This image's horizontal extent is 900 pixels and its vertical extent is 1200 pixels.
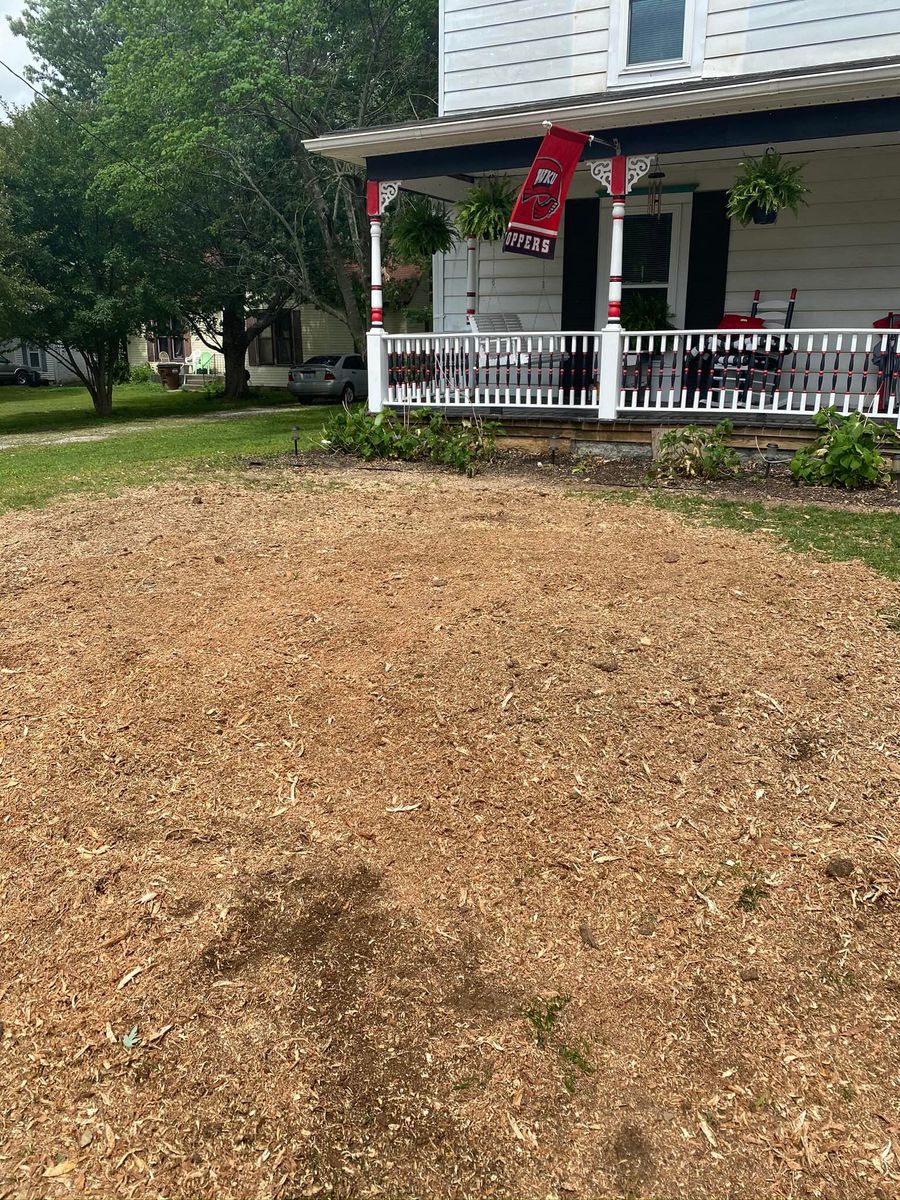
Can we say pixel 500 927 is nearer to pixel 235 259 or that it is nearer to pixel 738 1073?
pixel 738 1073

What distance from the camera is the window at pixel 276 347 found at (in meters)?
31.7

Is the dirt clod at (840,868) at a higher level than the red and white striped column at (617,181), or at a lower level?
lower

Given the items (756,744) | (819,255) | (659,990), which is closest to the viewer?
(659,990)

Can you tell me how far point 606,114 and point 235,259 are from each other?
1422 cm

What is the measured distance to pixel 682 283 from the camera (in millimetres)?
11398

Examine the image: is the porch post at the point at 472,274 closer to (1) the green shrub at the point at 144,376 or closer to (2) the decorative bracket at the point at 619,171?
(2) the decorative bracket at the point at 619,171

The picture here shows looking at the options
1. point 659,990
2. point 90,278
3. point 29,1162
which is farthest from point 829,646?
point 90,278

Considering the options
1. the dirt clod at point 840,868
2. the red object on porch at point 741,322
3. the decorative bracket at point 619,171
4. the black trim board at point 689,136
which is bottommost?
the dirt clod at point 840,868

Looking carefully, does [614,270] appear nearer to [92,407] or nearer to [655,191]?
[655,191]

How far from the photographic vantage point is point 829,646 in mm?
4336

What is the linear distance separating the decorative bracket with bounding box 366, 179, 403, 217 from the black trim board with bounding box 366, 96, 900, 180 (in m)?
0.08

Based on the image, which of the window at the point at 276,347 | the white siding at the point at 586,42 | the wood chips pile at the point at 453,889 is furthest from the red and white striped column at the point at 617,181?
the window at the point at 276,347

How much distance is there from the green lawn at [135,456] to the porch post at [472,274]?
2.95m

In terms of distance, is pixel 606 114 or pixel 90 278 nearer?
pixel 606 114
